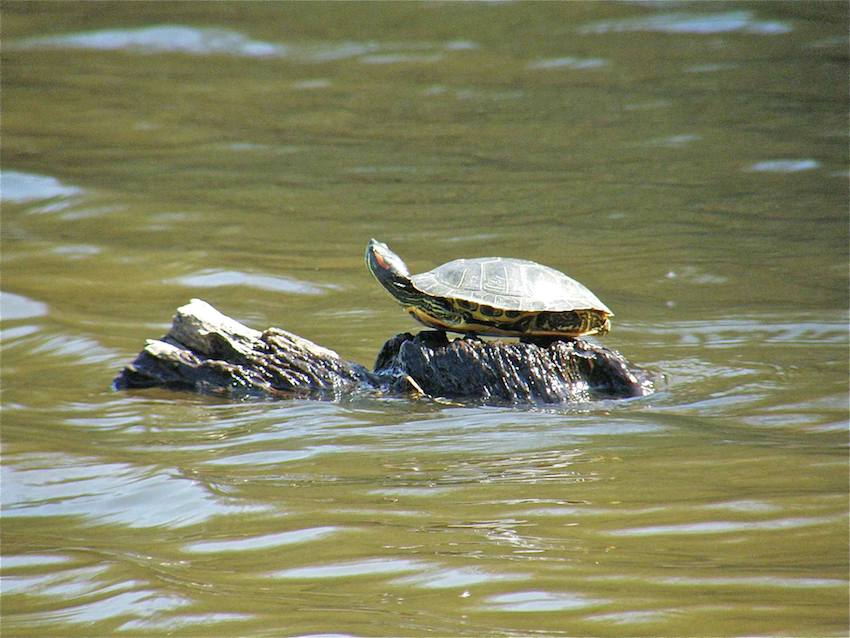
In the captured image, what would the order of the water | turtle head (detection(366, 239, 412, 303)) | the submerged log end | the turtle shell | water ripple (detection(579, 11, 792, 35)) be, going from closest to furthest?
the water < the turtle shell < turtle head (detection(366, 239, 412, 303)) < the submerged log end < water ripple (detection(579, 11, 792, 35))

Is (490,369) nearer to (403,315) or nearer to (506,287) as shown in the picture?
(506,287)

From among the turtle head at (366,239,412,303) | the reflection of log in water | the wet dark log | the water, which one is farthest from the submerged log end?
the turtle head at (366,239,412,303)

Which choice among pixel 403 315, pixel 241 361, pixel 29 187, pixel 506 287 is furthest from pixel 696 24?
pixel 241 361

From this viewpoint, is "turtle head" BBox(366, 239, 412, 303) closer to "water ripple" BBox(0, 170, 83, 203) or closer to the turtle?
the turtle

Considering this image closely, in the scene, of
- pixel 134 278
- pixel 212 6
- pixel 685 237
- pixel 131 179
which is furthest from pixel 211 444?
pixel 212 6

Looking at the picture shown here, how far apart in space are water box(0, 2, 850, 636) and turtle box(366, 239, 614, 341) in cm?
41

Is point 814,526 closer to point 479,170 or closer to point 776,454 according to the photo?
point 776,454

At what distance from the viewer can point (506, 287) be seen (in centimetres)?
541

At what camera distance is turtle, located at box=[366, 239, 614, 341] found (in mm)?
5375

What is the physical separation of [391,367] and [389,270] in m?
0.48

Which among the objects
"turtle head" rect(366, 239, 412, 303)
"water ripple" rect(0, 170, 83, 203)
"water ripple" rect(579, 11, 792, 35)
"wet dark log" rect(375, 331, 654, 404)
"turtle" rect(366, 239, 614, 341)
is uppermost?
"water ripple" rect(579, 11, 792, 35)

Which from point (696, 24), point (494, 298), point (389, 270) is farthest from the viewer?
point (696, 24)

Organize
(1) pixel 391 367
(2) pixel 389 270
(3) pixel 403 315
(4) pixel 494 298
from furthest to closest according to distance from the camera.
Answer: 1. (3) pixel 403 315
2. (1) pixel 391 367
3. (2) pixel 389 270
4. (4) pixel 494 298

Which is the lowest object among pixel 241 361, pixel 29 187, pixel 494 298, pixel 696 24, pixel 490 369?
pixel 490 369
